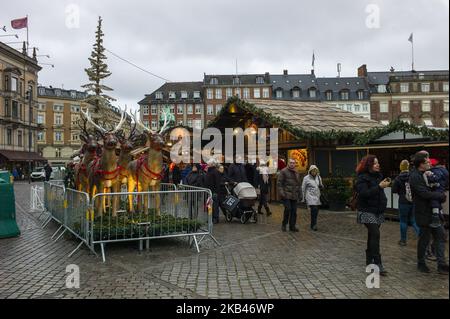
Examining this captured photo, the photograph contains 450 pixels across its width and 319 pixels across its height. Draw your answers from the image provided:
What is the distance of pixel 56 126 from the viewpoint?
78.2 m

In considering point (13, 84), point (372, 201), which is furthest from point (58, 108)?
point (372, 201)

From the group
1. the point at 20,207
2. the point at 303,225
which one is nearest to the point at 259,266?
the point at 303,225

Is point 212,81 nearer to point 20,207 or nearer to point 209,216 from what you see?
point 20,207

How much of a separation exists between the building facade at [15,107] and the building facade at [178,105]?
78.0ft

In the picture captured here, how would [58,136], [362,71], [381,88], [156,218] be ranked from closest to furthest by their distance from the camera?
[156,218] → [381,88] → [362,71] → [58,136]

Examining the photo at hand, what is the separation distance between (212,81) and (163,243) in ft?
232

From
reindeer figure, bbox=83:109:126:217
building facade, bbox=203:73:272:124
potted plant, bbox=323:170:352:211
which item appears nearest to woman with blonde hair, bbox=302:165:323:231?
potted plant, bbox=323:170:352:211

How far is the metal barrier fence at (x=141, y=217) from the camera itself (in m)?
7.71

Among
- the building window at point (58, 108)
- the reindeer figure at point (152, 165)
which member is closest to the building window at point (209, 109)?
the building window at point (58, 108)

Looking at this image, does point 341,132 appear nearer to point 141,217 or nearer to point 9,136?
point 141,217

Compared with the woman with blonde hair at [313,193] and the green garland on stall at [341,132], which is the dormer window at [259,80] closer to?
the green garland on stall at [341,132]

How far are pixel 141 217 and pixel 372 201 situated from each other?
4758 mm

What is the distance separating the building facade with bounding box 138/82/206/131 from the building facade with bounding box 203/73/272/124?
9.66 feet

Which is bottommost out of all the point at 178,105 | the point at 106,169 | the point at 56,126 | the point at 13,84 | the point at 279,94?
the point at 106,169
